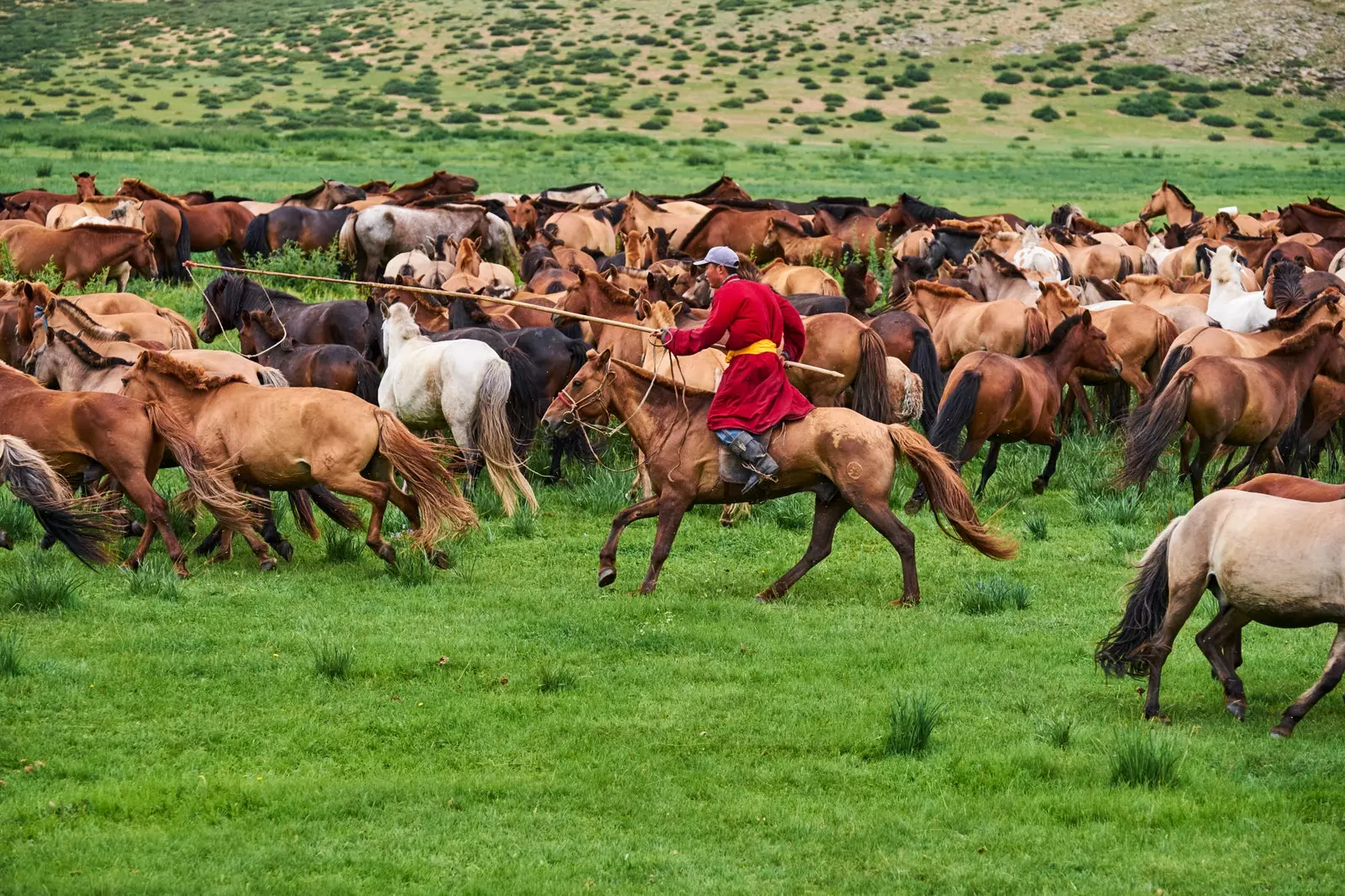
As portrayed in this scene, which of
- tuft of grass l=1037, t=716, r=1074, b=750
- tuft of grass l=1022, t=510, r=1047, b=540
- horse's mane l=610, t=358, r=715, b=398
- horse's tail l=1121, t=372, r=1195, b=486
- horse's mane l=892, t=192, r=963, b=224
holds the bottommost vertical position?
horse's mane l=892, t=192, r=963, b=224

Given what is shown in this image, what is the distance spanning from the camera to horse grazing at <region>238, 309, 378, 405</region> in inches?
535

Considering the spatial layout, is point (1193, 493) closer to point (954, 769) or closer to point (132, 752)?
point (954, 769)

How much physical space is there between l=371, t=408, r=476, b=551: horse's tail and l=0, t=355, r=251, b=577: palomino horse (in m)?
1.07

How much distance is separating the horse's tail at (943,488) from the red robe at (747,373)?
0.71 metres

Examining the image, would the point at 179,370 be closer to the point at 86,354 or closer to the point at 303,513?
the point at 303,513

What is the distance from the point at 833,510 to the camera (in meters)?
10.4

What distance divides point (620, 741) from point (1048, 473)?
7.87 metres

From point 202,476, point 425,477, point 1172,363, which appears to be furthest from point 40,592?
point 1172,363

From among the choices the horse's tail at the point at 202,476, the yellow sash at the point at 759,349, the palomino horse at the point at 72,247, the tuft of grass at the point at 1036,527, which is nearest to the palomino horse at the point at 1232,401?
the tuft of grass at the point at 1036,527

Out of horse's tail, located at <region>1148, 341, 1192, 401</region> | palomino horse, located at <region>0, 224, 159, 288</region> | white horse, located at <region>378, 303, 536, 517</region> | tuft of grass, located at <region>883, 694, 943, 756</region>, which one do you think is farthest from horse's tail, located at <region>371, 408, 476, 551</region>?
palomino horse, located at <region>0, 224, 159, 288</region>

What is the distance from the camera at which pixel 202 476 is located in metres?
10.1

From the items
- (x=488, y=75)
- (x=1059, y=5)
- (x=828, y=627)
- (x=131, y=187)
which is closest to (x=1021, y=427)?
(x=828, y=627)

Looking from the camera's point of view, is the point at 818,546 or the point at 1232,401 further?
the point at 1232,401

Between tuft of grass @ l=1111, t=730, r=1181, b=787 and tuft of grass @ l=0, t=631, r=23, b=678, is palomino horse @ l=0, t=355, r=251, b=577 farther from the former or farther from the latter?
tuft of grass @ l=1111, t=730, r=1181, b=787
